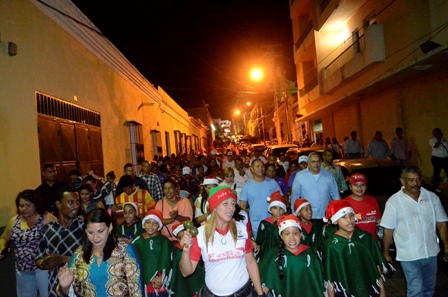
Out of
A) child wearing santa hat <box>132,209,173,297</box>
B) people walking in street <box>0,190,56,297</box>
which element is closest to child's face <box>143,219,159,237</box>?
child wearing santa hat <box>132,209,173,297</box>

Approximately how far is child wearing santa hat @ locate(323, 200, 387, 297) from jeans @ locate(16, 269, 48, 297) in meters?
3.52

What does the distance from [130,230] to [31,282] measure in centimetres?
145

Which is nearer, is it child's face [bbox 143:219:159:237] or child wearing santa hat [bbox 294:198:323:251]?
child's face [bbox 143:219:159:237]

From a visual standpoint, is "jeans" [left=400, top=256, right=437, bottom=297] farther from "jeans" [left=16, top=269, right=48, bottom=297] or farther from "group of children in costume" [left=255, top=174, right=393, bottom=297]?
"jeans" [left=16, top=269, right=48, bottom=297]

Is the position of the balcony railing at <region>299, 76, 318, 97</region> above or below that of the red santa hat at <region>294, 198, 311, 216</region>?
above

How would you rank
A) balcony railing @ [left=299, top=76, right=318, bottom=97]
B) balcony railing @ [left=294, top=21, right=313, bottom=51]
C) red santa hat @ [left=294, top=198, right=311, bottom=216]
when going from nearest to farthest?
red santa hat @ [left=294, top=198, right=311, bottom=216]
balcony railing @ [left=294, top=21, right=313, bottom=51]
balcony railing @ [left=299, top=76, right=318, bottom=97]

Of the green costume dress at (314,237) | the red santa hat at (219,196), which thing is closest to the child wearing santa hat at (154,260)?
Result: the red santa hat at (219,196)

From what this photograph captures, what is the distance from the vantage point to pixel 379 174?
26.0 ft

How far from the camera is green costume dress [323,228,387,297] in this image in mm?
4078

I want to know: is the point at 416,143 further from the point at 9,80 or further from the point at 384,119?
the point at 9,80

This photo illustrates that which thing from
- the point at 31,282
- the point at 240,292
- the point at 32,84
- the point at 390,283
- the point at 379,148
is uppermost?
the point at 32,84

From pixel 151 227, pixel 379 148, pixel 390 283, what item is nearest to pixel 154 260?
pixel 151 227

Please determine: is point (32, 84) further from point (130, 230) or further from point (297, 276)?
point (297, 276)

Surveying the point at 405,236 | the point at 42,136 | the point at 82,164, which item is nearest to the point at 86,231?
the point at 405,236
